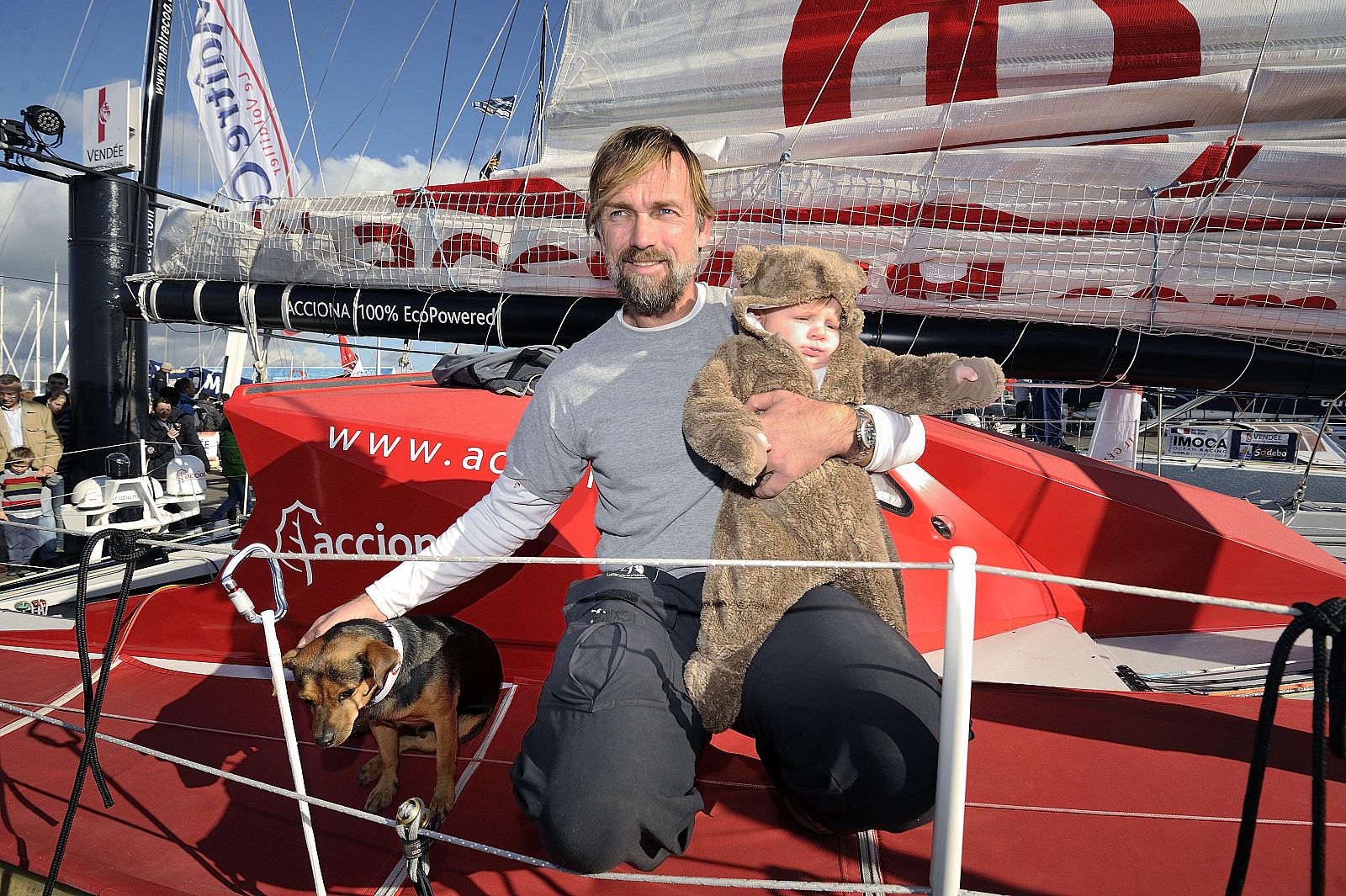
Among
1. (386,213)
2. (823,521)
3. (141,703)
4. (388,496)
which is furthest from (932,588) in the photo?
(386,213)

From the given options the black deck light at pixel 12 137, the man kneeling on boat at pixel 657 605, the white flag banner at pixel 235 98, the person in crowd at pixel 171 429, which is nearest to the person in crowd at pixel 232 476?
the person in crowd at pixel 171 429

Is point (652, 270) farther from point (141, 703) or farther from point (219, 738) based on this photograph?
point (141, 703)

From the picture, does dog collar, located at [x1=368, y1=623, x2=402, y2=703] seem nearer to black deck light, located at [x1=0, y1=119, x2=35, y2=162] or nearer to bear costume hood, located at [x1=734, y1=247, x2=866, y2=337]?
bear costume hood, located at [x1=734, y1=247, x2=866, y2=337]

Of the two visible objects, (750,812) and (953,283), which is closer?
(750,812)

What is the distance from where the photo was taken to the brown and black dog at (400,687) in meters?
1.62

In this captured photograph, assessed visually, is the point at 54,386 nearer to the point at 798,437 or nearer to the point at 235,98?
the point at 235,98

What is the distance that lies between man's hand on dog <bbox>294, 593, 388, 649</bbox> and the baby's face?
1.16m

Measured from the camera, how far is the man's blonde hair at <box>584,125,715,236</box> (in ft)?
5.79

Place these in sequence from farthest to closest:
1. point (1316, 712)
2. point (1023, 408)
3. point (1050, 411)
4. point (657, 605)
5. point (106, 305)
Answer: point (1023, 408), point (1050, 411), point (106, 305), point (657, 605), point (1316, 712)

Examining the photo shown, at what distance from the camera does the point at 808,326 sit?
1574 mm

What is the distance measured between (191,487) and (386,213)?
423 cm

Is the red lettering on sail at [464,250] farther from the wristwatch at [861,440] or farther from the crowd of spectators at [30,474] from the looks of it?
the crowd of spectators at [30,474]

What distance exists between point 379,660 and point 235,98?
38.5 feet

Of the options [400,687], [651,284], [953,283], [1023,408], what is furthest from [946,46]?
[1023,408]
